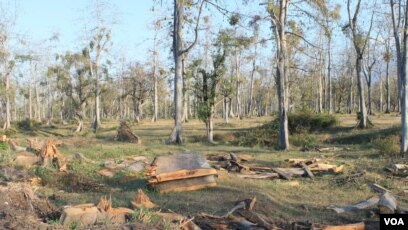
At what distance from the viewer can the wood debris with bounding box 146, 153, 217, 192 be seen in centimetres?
1039

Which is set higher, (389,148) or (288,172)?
(389,148)

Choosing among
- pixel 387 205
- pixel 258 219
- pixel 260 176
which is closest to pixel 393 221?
pixel 387 205

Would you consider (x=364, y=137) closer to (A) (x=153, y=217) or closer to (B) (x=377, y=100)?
(A) (x=153, y=217)

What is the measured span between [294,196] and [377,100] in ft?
236

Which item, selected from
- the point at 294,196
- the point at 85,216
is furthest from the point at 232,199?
the point at 85,216

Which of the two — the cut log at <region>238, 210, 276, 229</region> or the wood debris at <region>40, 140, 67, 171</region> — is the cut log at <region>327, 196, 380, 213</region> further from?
the wood debris at <region>40, 140, 67, 171</region>

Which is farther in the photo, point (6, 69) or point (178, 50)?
point (6, 69)

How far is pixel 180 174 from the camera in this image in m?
10.5

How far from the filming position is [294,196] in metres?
10.3

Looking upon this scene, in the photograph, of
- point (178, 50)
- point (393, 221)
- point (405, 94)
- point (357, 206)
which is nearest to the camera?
point (393, 221)

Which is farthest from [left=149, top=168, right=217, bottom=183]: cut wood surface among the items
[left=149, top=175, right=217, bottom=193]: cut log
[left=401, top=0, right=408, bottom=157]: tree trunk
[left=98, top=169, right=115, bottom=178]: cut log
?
[left=401, top=0, right=408, bottom=157]: tree trunk

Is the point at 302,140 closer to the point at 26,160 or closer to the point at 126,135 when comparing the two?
the point at 126,135

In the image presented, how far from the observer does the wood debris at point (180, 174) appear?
34.1ft

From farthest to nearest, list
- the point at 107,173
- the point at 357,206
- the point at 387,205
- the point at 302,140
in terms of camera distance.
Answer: the point at 302,140, the point at 107,173, the point at 357,206, the point at 387,205
